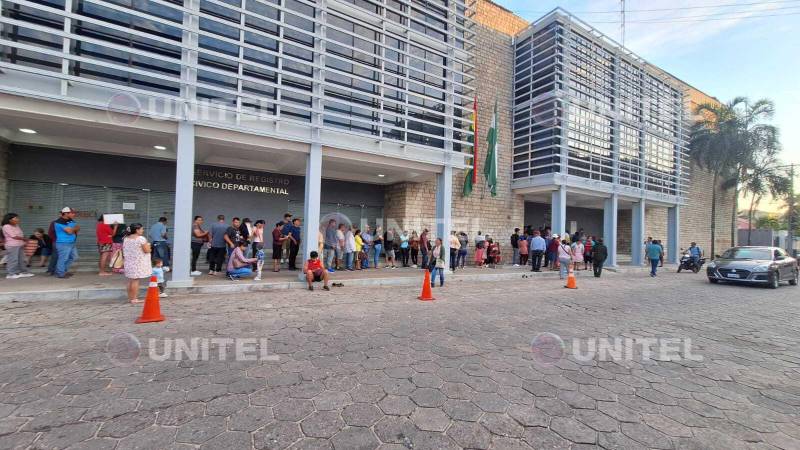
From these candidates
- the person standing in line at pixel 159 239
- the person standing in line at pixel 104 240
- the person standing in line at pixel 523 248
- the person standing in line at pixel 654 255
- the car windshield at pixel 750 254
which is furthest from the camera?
the person standing in line at pixel 523 248

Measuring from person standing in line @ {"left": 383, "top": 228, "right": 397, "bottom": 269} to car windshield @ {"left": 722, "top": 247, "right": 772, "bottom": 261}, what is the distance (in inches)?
479

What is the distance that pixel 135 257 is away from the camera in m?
5.86

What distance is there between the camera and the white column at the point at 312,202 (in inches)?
340

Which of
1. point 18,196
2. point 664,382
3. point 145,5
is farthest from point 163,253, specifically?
point 664,382

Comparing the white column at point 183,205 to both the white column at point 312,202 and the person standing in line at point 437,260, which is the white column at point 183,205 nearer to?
the white column at point 312,202

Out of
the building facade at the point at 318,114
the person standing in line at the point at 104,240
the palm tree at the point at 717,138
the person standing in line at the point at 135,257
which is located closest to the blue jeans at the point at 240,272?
the building facade at the point at 318,114

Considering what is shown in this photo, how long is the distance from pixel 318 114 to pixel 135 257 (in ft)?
17.4

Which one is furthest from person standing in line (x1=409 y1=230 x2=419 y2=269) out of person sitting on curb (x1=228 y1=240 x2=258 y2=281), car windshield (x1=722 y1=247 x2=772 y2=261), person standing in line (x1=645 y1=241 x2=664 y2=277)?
car windshield (x1=722 y1=247 x2=772 y2=261)

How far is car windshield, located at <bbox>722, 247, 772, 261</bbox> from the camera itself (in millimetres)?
11318

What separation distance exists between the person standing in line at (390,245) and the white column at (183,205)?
22.6 feet

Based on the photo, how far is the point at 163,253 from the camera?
26.9ft

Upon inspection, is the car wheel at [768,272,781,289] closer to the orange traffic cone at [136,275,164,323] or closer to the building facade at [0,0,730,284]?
the building facade at [0,0,730,284]

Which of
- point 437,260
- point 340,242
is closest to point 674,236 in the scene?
point 437,260

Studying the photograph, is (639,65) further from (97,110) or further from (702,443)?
(97,110)
